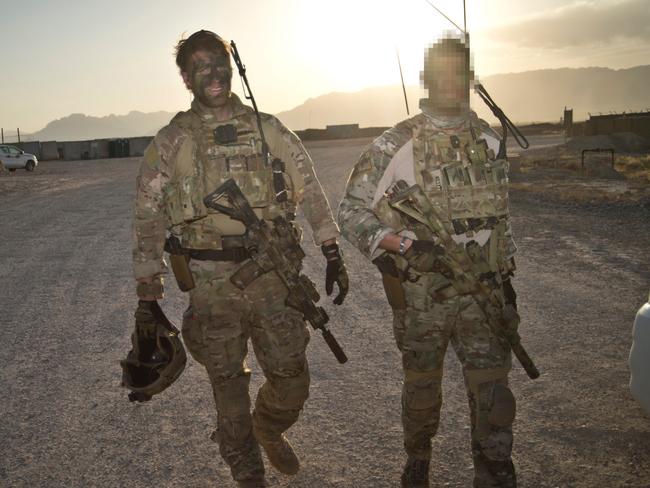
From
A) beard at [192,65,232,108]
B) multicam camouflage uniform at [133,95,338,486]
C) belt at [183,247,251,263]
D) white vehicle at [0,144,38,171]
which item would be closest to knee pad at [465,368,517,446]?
multicam camouflage uniform at [133,95,338,486]

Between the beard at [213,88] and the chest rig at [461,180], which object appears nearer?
the chest rig at [461,180]

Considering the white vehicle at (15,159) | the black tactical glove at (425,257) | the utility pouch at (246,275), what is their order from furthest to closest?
the white vehicle at (15,159)
the utility pouch at (246,275)
the black tactical glove at (425,257)

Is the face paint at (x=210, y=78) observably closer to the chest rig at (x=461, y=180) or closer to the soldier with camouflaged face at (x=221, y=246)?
the soldier with camouflaged face at (x=221, y=246)

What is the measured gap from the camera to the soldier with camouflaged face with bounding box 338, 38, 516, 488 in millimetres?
3268

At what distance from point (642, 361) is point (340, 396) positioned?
6.74 feet

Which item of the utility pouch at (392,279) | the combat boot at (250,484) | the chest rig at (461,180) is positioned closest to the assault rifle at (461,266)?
the chest rig at (461,180)

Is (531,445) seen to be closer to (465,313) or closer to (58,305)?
(465,313)

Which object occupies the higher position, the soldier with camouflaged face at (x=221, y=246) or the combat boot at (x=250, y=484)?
the soldier with camouflaged face at (x=221, y=246)

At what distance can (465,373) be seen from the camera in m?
3.38

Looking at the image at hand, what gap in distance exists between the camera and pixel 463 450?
383cm

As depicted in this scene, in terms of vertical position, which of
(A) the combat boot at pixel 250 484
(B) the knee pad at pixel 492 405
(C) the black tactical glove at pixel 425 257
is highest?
(C) the black tactical glove at pixel 425 257

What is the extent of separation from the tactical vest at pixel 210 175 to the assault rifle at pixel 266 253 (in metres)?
0.09

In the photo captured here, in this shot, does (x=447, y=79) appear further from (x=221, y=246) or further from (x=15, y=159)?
(x=15, y=159)

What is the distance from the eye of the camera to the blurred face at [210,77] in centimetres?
350
